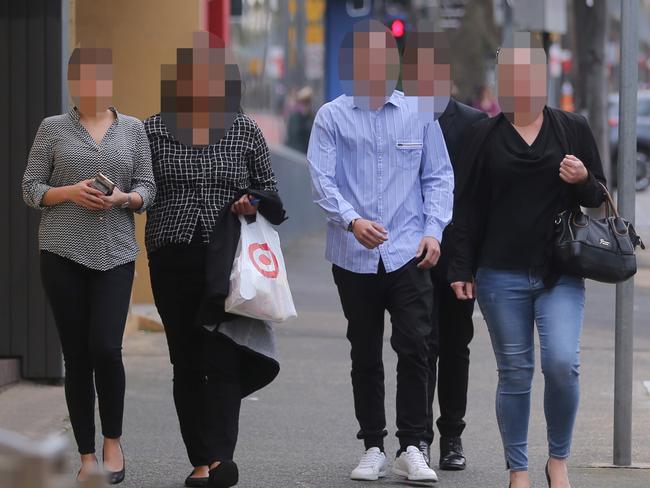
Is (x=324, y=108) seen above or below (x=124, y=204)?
above

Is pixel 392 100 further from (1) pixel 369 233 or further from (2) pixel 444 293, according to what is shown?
(2) pixel 444 293

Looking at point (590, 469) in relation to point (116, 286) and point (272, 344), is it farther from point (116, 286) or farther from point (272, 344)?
point (116, 286)

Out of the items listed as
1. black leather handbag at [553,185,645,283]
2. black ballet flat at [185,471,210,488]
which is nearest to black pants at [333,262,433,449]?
black ballet flat at [185,471,210,488]

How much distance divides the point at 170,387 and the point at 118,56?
139 inches

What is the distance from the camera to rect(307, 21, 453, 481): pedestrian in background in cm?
565

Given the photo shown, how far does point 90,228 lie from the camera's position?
17.6 ft

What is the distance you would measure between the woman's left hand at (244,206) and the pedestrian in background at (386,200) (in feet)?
1.34

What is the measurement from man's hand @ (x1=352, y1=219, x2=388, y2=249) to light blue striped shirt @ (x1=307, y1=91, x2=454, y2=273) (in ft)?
0.51

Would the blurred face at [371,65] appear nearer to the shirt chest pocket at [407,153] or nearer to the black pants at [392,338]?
the shirt chest pocket at [407,153]

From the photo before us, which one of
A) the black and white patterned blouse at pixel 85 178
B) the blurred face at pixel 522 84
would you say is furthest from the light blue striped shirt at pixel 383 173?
the black and white patterned blouse at pixel 85 178

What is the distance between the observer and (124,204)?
211 inches

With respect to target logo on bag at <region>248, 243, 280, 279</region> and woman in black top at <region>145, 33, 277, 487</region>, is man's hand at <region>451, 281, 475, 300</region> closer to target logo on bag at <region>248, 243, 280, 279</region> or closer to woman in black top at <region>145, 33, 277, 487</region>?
target logo on bag at <region>248, 243, 280, 279</region>

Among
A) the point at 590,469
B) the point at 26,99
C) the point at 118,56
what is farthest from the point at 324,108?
the point at 118,56

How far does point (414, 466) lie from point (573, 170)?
1465mm
